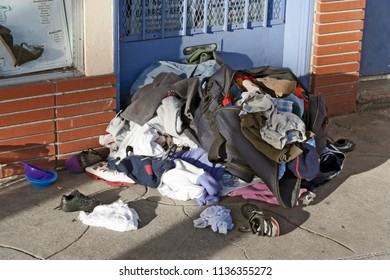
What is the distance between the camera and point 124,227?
5.10 metres

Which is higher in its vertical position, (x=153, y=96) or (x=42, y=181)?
(x=153, y=96)

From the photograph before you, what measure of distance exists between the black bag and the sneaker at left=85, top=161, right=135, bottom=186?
583 millimetres

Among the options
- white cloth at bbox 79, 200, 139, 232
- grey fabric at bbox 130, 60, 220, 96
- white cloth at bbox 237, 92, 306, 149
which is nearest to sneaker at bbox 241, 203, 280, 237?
white cloth at bbox 237, 92, 306, 149

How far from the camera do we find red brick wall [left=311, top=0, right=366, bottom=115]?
269 inches

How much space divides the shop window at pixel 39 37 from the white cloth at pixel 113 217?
1130mm

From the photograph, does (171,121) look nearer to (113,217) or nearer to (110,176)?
(110,176)

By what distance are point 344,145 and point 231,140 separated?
1378 millimetres

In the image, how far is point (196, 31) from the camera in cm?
637

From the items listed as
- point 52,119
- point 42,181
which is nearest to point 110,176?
point 42,181

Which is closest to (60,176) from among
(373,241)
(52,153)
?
(52,153)

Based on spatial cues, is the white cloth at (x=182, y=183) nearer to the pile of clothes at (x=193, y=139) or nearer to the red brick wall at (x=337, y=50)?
the pile of clothes at (x=193, y=139)

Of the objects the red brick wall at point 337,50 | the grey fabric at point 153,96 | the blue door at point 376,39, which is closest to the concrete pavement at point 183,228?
the grey fabric at point 153,96

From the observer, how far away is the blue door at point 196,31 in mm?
6113

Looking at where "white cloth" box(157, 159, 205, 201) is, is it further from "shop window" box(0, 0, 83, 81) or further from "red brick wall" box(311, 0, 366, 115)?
"red brick wall" box(311, 0, 366, 115)
